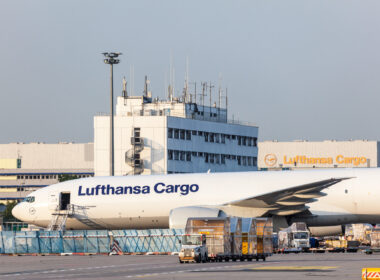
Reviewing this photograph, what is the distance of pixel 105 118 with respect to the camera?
12975cm

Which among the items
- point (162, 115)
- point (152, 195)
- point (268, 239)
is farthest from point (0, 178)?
point (268, 239)

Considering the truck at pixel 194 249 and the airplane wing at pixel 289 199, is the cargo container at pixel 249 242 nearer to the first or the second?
the truck at pixel 194 249

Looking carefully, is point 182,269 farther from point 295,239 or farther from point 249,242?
point 295,239

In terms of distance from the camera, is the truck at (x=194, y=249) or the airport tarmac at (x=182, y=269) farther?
the truck at (x=194, y=249)

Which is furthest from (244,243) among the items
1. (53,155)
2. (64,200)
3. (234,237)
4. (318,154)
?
(53,155)

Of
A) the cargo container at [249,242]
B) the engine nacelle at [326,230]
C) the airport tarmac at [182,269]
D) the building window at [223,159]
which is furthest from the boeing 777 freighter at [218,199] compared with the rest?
the building window at [223,159]

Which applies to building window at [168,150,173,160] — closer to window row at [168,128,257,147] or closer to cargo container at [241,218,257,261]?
window row at [168,128,257,147]

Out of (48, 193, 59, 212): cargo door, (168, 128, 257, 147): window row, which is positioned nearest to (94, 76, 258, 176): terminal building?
(168, 128, 257, 147): window row

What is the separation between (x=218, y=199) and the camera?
194 feet

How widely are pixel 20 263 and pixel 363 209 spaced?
21492 mm

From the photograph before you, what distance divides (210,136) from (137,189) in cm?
7852

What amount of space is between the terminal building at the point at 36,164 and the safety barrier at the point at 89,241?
12720cm

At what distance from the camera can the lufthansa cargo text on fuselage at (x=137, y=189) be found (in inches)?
2357

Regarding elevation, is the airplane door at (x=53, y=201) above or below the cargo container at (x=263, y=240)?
above
